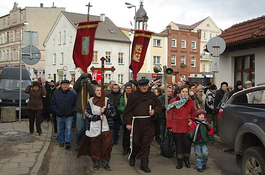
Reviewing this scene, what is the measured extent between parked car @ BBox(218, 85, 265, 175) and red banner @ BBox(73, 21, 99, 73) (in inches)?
152

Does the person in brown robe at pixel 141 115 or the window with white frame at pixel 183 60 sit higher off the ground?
the window with white frame at pixel 183 60

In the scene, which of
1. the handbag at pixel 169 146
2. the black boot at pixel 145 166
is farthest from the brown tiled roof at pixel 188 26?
the black boot at pixel 145 166

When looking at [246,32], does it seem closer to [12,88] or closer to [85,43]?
[85,43]

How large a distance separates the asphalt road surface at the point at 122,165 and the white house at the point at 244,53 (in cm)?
556

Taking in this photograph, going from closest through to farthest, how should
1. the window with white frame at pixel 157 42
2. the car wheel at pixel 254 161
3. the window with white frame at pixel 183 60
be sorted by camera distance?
the car wheel at pixel 254 161
the window with white frame at pixel 157 42
the window with white frame at pixel 183 60

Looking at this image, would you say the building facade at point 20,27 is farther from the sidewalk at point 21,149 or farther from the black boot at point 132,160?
the black boot at point 132,160

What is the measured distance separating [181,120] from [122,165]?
1.62 meters

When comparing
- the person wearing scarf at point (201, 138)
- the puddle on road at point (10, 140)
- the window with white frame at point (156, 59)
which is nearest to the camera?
the person wearing scarf at point (201, 138)

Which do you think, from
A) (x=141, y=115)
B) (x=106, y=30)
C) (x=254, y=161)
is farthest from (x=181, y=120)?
(x=106, y=30)

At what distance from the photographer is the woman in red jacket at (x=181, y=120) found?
650 cm

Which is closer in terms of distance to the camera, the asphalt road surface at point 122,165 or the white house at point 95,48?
the asphalt road surface at point 122,165

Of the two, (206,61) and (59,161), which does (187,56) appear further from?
(59,161)

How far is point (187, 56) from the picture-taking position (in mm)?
53906

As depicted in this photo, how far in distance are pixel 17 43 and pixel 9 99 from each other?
49.2 meters
